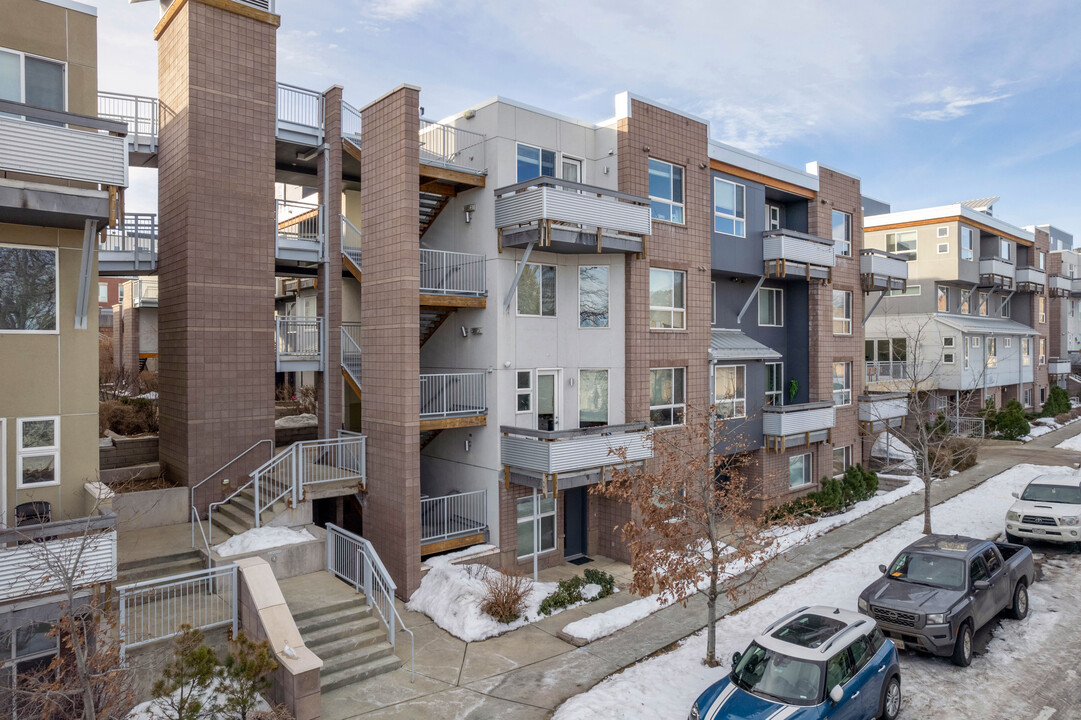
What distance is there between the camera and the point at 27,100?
40.7ft

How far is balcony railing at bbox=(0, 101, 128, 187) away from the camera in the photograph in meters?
10.8

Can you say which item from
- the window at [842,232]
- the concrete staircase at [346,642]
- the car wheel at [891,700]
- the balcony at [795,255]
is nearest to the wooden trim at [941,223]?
the window at [842,232]

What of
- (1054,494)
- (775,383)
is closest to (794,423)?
(775,383)

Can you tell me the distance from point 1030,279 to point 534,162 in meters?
38.9

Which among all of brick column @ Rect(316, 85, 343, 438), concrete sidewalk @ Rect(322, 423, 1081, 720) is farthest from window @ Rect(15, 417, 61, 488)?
brick column @ Rect(316, 85, 343, 438)

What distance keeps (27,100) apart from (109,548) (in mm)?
8438

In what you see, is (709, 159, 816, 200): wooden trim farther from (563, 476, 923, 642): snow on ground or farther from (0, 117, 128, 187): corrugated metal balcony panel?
(0, 117, 128, 187): corrugated metal balcony panel

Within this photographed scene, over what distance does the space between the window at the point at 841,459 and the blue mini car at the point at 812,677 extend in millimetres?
17391

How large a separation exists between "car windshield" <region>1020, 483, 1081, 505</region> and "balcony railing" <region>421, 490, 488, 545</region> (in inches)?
597

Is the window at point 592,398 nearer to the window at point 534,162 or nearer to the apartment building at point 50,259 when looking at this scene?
the window at point 534,162

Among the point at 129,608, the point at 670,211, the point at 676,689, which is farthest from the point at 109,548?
the point at 670,211

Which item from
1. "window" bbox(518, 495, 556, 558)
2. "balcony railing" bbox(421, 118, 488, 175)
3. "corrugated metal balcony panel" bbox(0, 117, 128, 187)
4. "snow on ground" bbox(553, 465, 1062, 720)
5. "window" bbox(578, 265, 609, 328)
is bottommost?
"snow on ground" bbox(553, 465, 1062, 720)

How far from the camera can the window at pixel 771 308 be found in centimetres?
2575

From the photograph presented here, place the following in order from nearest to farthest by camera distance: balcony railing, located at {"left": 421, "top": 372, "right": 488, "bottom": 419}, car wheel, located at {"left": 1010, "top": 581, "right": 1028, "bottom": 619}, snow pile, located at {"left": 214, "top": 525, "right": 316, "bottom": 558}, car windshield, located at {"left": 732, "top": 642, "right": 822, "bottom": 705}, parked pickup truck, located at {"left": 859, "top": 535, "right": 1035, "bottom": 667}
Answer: car windshield, located at {"left": 732, "top": 642, "right": 822, "bottom": 705}, parked pickup truck, located at {"left": 859, "top": 535, "right": 1035, "bottom": 667}, car wheel, located at {"left": 1010, "top": 581, "right": 1028, "bottom": 619}, snow pile, located at {"left": 214, "top": 525, "right": 316, "bottom": 558}, balcony railing, located at {"left": 421, "top": 372, "right": 488, "bottom": 419}
